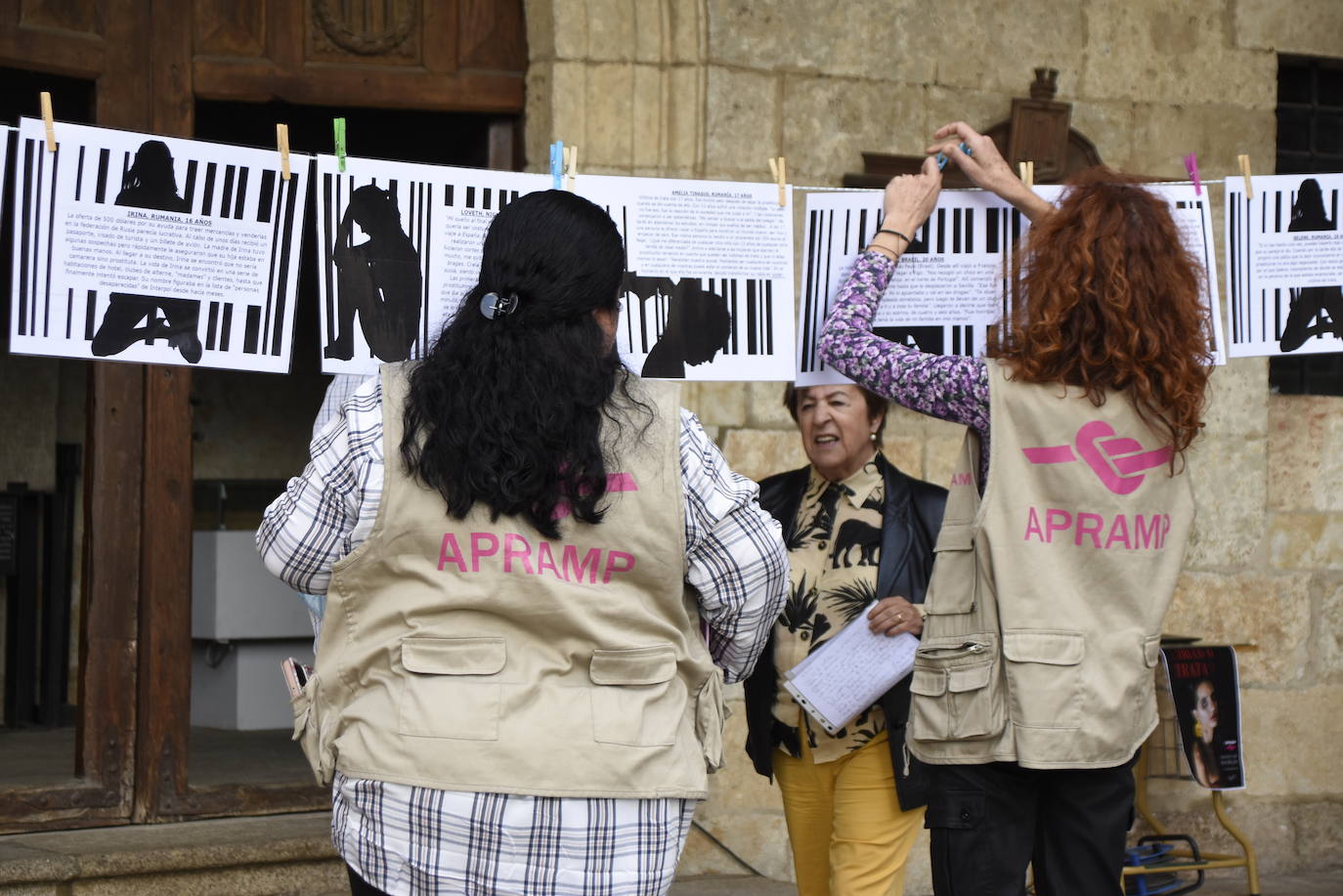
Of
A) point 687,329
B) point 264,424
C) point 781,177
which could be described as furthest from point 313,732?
point 264,424

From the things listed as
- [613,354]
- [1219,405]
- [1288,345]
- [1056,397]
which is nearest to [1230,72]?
[1219,405]

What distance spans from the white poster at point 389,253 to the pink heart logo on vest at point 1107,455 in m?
1.26

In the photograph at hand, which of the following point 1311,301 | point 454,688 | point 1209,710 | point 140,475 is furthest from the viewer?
point 1209,710

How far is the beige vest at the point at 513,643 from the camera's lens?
7.47ft

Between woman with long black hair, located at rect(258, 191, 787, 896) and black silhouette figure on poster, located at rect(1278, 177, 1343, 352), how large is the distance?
200cm

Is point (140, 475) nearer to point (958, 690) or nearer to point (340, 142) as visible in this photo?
point (340, 142)

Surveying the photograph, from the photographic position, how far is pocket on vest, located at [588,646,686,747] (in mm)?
2314

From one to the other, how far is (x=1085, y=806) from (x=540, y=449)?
4.26ft

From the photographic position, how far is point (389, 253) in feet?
11.4

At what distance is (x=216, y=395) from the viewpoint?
972cm

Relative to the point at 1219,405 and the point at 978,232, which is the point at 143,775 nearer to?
the point at 978,232

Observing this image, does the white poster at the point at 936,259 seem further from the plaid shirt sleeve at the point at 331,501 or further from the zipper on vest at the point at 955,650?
the plaid shirt sleeve at the point at 331,501

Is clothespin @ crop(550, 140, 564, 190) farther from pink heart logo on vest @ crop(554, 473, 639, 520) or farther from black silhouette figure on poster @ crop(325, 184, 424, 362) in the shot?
pink heart logo on vest @ crop(554, 473, 639, 520)

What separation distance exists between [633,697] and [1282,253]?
228cm
